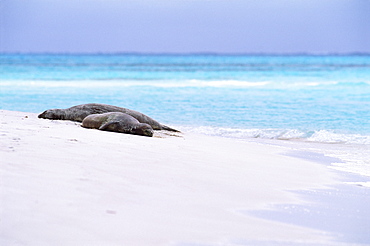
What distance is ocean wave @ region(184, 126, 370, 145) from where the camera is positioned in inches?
359

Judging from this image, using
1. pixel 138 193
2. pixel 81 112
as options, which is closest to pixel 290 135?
pixel 81 112

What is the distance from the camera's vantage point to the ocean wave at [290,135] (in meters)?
9.11

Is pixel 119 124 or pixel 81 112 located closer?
pixel 119 124

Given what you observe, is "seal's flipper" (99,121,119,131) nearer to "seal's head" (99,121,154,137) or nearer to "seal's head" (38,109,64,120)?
"seal's head" (99,121,154,137)

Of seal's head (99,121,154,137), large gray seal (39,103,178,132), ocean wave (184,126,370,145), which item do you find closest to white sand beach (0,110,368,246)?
seal's head (99,121,154,137)

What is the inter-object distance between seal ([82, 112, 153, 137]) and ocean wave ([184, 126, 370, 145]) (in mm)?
2501

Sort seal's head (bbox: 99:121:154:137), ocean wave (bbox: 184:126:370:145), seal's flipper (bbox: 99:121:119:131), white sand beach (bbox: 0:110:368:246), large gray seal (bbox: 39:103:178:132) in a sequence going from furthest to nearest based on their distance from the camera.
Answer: ocean wave (bbox: 184:126:370:145) < large gray seal (bbox: 39:103:178:132) < seal's flipper (bbox: 99:121:119:131) < seal's head (bbox: 99:121:154:137) < white sand beach (bbox: 0:110:368:246)

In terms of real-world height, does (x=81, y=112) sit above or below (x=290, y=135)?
A: above

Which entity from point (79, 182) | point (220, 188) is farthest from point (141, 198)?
point (220, 188)

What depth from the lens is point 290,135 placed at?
9727 mm

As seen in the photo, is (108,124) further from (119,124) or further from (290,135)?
(290,135)

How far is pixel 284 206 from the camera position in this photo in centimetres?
400

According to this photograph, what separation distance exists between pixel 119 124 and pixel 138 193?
3.95 metres

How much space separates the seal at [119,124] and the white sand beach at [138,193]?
57.8 inches
